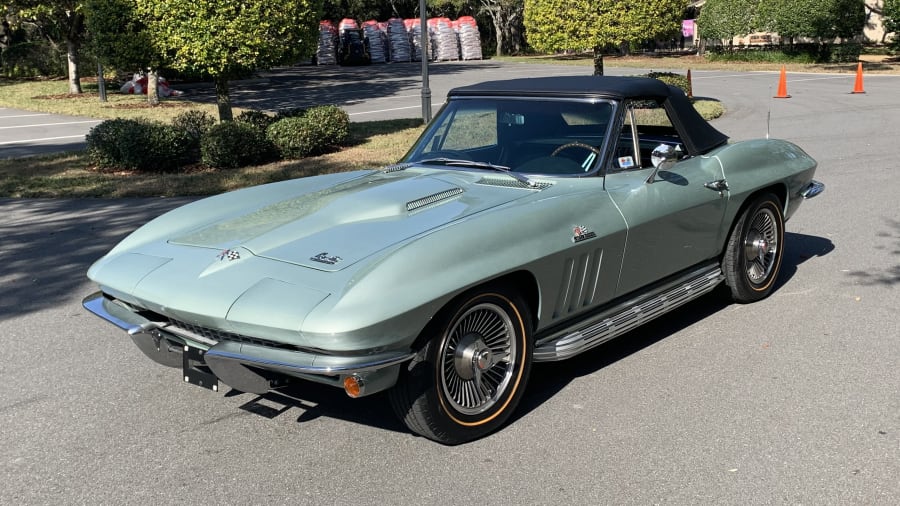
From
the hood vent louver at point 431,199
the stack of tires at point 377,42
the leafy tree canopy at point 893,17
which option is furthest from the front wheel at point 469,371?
the stack of tires at point 377,42

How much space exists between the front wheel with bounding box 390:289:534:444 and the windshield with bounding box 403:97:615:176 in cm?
112

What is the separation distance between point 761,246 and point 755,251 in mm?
56

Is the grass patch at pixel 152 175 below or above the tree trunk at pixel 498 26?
below

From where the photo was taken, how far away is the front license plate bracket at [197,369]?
3641mm

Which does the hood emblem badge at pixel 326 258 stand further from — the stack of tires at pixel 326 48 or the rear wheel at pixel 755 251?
the stack of tires at pixel 326 48

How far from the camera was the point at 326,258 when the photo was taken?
3693 mm

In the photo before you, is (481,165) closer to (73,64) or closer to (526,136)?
(526,136)

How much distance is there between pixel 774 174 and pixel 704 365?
167cm

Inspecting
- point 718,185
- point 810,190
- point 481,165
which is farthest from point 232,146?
point 718,185

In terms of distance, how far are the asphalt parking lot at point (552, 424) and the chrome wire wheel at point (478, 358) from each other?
211mm

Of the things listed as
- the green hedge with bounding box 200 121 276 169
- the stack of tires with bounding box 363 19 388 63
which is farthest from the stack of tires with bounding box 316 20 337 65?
the green hedge with bounding box 200 121 276 169

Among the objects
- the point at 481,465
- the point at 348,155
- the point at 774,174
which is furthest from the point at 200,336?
the point at 348,155

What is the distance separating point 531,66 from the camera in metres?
42.0

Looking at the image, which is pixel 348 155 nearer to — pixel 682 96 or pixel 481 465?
pixel 682 96
